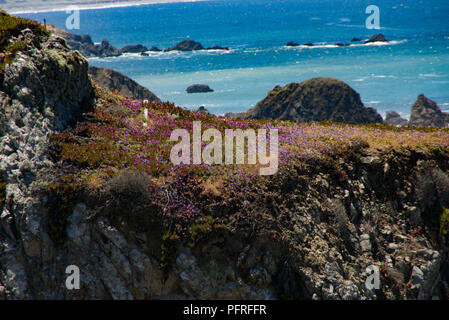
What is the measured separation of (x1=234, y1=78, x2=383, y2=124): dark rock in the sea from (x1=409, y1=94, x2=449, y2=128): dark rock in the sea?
4002 millimetres

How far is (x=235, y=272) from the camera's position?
13.4 metres

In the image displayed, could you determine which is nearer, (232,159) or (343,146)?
(232,159)

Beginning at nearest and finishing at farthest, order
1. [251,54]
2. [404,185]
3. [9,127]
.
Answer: [9,127], [404,185], [251,54]

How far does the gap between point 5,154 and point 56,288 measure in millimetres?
4340

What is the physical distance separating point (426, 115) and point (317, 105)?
1261 cm

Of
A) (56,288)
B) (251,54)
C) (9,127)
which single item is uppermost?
(251,54)

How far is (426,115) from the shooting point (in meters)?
52.9

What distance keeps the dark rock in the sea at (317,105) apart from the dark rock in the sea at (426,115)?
4.00m

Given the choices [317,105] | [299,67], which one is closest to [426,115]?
[317,105]

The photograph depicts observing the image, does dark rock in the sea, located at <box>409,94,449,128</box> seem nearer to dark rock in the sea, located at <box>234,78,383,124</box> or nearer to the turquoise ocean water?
dark rock in the sea, located at <box>234,78,383,124</box>

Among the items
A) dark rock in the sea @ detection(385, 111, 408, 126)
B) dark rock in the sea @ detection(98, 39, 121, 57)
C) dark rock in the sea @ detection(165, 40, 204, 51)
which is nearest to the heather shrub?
dark rock in the sea @ detection(385, 111, 408, 126)

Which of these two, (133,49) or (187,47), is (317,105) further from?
(133,49)

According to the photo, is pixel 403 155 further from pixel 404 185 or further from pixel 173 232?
pixel 173 232
